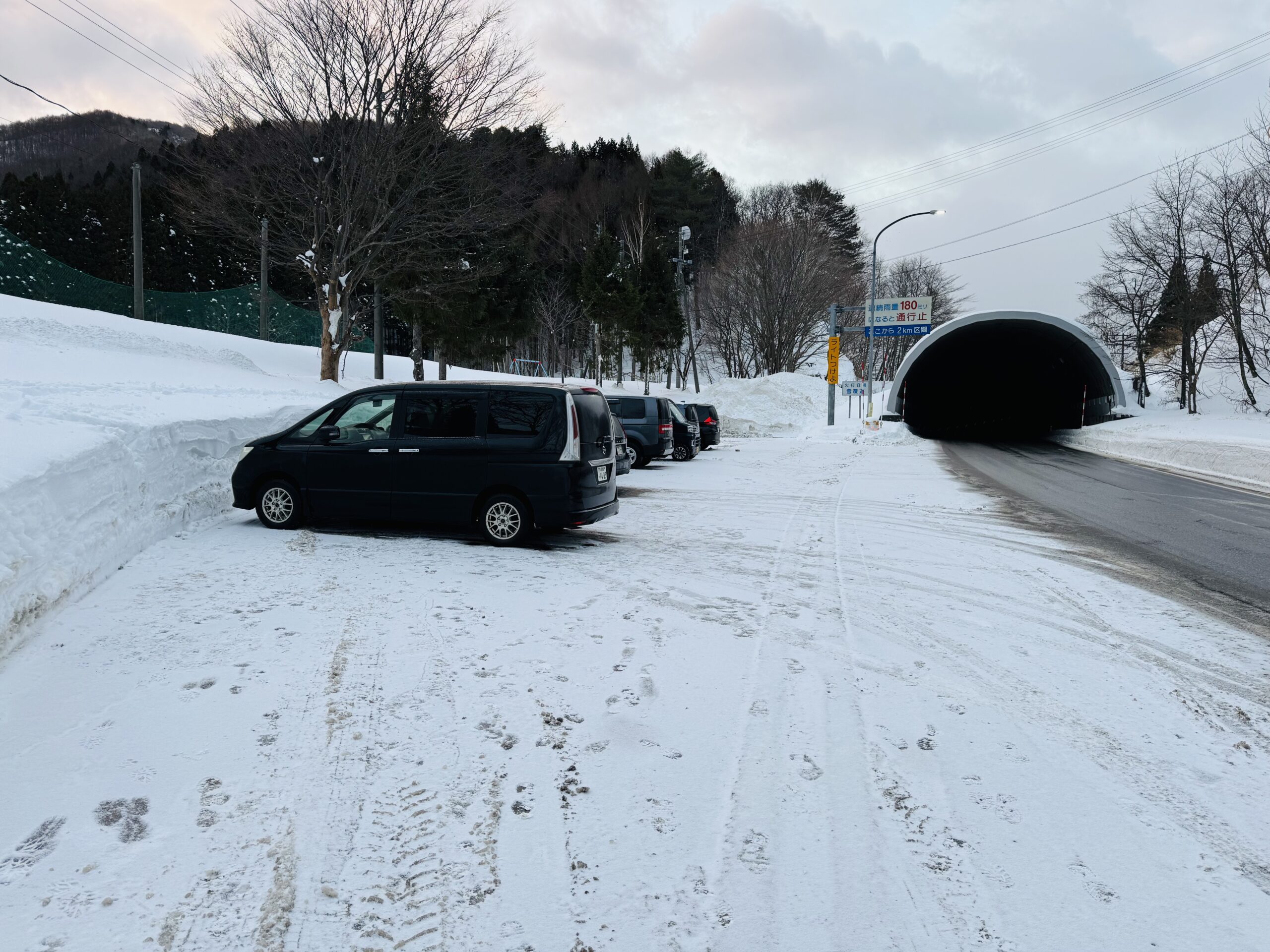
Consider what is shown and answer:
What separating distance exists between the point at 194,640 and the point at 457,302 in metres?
26.8

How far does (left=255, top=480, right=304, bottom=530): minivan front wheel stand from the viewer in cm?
914

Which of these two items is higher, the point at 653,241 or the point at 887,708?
the point at 653,241

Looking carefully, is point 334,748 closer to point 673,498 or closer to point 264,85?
point 673,498

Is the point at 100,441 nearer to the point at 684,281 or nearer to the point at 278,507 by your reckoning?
the point at 278,507

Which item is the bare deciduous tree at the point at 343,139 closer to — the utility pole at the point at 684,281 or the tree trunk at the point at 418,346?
the tree trunk at the point at 418,346

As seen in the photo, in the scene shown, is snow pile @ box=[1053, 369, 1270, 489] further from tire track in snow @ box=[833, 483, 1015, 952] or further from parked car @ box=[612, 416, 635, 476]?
tire track in snow @ box=[833, 483, 1015, 952]

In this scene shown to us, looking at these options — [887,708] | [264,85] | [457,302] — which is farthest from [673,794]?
[457,302]

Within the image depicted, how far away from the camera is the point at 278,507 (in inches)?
361

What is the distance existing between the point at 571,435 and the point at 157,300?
31.6m

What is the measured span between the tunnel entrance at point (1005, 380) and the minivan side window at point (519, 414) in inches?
1064

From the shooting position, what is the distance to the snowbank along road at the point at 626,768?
8.87 ft

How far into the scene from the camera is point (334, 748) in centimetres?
386

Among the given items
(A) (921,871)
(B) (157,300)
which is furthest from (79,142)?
(A) (921,871)

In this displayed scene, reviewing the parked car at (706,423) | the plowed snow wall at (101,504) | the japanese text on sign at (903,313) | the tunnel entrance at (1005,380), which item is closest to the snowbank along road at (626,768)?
the plowed snow wall at (101,504)
